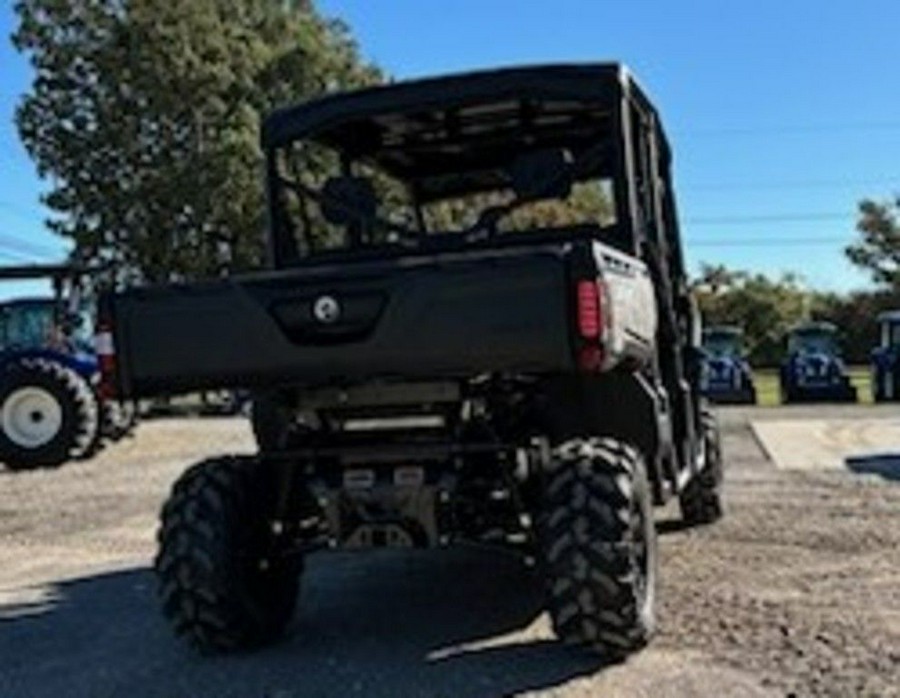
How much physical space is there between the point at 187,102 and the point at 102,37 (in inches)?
127

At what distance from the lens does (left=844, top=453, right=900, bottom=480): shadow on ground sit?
15070mm

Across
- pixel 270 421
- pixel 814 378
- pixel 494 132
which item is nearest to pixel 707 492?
pixel 494 132

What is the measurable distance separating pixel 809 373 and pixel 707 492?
26156mm

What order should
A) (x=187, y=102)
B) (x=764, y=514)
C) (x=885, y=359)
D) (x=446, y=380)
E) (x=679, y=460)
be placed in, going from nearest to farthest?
(x=446, y=380) < (x=679, y=460) < (x=764, y=514) < (x=885, y=359) < (x=187, y=102)

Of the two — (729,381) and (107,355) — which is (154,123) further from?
(107,355)

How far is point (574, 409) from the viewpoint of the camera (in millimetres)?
7520

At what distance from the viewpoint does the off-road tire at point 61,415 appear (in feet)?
60.6

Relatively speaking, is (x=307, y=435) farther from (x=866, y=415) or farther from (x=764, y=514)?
(x=866, y=415)

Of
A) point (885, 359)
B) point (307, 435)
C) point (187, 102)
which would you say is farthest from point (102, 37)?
point (307, 435)

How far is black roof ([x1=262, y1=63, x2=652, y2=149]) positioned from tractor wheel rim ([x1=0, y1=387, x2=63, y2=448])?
11069 mm

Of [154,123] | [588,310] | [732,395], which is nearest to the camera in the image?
[588,310]

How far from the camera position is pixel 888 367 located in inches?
1400

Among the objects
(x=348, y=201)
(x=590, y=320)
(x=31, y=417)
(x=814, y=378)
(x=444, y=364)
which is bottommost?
(x=814, y=378)

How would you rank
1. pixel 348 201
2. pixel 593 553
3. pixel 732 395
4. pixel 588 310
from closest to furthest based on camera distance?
pixel 588 310
pixel 593 553
pixel 348 201
pixel 732 395
